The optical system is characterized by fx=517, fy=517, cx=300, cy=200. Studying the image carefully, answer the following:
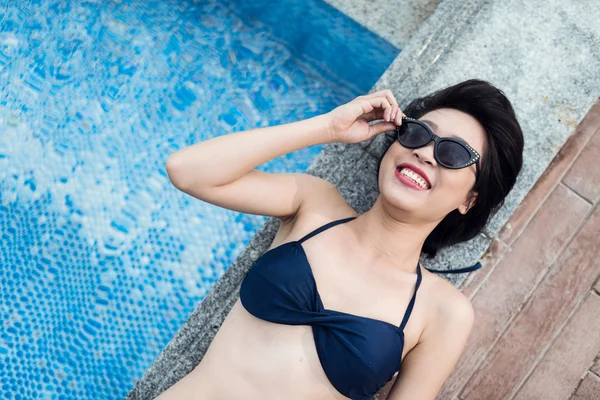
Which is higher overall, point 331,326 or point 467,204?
point 467,204

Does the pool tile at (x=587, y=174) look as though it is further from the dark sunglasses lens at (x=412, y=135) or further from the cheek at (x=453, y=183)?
the dark sunglasses lens at (x=412, y=135)

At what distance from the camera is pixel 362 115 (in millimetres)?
2555

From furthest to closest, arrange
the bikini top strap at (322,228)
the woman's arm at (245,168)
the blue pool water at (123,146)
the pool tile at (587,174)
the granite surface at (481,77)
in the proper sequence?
the blue pool water at (123,146) < the pool tile at (587,174) < the granite surface at (481,77) < the bikini top strap at (322,228) < the woman's arm at (245,168)

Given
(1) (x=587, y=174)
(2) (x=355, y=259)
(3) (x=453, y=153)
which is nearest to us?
Result: (3) (x=453, y=153)

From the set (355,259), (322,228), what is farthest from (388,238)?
(322,228)

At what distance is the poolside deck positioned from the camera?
3.17 metres

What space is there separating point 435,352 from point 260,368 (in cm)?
80

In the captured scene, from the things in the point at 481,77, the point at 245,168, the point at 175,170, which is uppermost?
the point at 481,77

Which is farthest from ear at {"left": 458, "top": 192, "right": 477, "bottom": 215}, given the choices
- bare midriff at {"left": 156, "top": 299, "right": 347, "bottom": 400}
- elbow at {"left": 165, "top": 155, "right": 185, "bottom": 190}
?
elbow at {"left": 165, "top": 155, "right": 185, "bottom": 190}

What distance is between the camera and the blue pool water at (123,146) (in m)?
3.55

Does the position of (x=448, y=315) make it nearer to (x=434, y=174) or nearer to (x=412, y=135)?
(x=434, y=174)

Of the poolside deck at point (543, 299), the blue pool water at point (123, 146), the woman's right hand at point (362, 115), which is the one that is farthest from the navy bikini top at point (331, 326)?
the blue pool water at point (123, 146)

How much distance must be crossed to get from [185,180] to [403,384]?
137 centimetres

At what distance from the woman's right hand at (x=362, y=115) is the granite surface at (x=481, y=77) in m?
0.58
